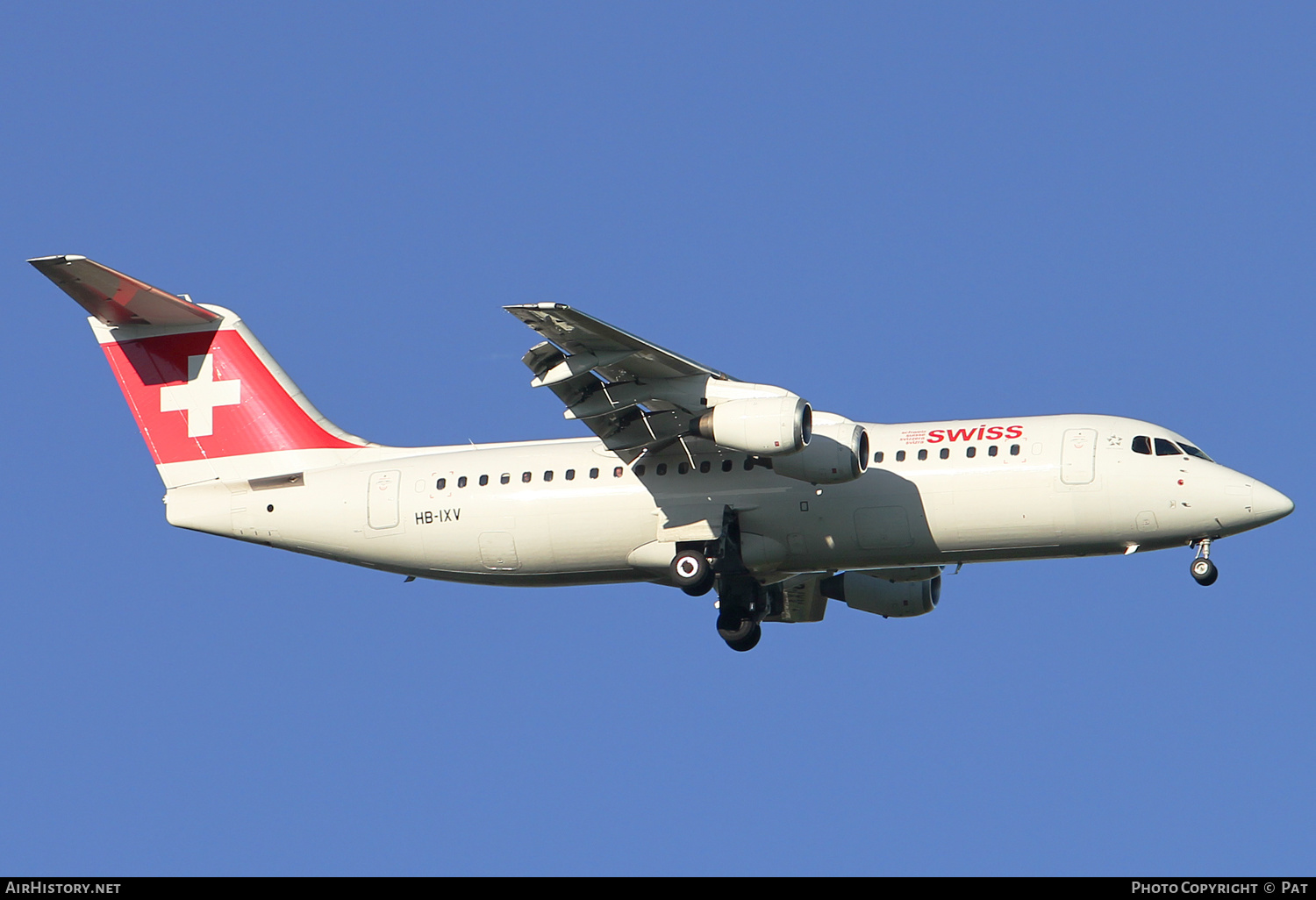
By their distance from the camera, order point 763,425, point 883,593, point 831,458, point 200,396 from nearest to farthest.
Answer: point 763,425 → point 831,458 → point 200,396 → point 883,593

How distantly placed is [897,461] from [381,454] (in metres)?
6.57

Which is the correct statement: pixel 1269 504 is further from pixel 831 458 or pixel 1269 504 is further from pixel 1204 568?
pixel 831 458

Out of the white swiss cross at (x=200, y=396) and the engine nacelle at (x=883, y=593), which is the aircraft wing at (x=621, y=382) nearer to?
the engine nacelle at (x=883, y=593)

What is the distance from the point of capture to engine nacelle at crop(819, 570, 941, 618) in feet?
73.2

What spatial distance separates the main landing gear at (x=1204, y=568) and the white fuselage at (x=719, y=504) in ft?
0.73

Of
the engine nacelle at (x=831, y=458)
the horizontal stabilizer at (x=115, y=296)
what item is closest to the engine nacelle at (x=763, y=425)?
the engine nacelle at (x=831, y=458)

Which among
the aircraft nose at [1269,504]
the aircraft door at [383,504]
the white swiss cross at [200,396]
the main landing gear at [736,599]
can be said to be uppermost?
the white swiss cross at [200,396]

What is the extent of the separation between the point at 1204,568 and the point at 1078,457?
1.78m

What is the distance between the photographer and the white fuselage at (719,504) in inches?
742

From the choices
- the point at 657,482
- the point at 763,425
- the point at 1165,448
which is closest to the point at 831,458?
the point at 763,425

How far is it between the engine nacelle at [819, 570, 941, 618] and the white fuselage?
2.36 m

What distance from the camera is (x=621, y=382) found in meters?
19.4

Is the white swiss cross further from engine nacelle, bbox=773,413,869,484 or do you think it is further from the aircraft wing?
engine nacelle, bbox=773,413,869,484
